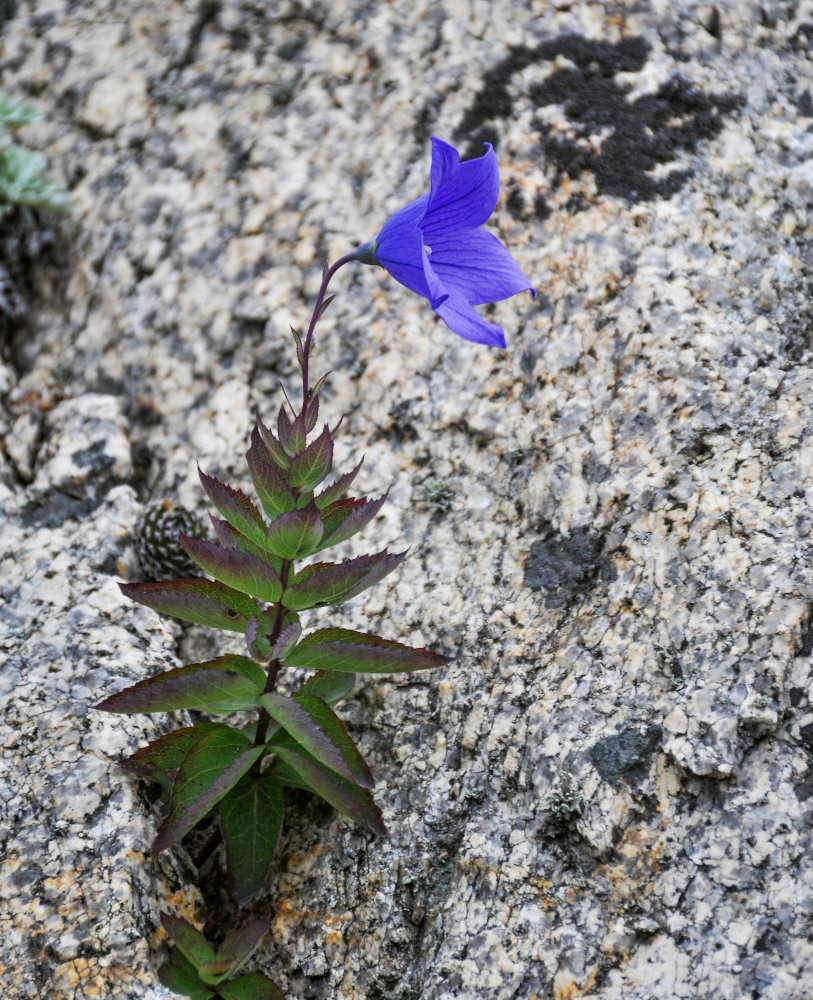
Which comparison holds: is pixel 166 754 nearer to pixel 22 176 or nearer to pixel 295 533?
pixel 295 533

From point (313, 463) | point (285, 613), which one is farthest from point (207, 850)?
point (313, 463)

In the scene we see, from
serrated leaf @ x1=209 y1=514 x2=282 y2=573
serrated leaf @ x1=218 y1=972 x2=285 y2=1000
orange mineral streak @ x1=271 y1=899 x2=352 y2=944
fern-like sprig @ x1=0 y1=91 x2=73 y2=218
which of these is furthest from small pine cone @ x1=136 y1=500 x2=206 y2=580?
fern-like sprig @ x1=0 y1=91 x2=73 y2=218

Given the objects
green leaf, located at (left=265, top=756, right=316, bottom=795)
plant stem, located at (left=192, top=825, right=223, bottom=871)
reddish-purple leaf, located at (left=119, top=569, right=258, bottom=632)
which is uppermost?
reddish-purple leaf, located at (left=119, top=569, right=258, bottom=632)

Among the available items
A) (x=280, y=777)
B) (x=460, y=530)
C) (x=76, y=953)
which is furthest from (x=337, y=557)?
(x=76, y=953)

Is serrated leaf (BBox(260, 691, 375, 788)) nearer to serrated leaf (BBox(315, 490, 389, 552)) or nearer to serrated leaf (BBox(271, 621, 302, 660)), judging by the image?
serrated leaf (BBox(271, 621, 302, 660))

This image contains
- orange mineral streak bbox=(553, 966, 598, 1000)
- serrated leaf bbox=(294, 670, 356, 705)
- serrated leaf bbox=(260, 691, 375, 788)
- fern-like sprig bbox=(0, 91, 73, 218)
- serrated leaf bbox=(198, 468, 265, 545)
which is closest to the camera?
orange mineral streak bbox=(553, 966, 598, 1000)

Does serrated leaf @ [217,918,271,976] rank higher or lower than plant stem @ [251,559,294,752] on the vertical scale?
lower

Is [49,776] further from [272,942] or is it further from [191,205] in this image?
[191,205]

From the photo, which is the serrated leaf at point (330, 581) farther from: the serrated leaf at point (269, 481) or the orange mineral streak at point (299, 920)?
the orange mineral streak at point (299, 920)

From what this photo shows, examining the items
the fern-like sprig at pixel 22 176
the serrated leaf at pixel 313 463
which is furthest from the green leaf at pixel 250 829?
the fern-like sprig at pixel 22 176
